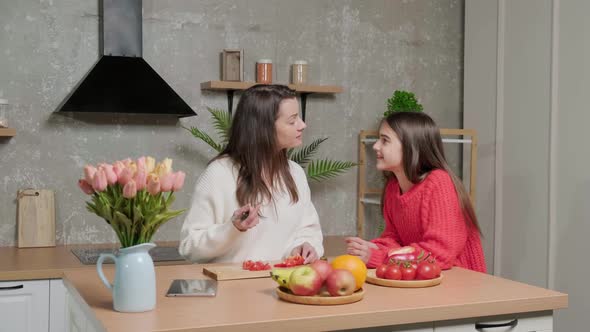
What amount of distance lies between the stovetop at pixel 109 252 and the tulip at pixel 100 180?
1610mm

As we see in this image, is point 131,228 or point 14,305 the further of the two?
point 14,305

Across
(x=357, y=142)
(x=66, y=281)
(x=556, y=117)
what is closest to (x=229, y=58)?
(x=357, y=142)

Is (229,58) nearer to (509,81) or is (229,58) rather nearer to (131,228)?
(509,81)

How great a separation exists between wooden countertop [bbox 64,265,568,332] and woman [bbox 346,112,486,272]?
0.30m

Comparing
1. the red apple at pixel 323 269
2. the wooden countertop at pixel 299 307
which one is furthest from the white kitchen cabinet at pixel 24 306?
the red apple at pixel 323 269

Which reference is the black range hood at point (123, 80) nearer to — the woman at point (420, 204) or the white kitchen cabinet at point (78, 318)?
the woman at point (420, 204)

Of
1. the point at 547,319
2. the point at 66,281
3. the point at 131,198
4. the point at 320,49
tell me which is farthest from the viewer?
the point at 320,49

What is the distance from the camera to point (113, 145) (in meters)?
3.87

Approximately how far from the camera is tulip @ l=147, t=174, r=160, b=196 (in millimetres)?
1688

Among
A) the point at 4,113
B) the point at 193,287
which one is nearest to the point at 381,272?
the point at 193,287

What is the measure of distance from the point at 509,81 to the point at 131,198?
290 cm

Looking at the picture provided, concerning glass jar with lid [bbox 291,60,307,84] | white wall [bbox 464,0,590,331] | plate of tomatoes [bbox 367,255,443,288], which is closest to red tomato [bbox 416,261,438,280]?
plate of tomatoes [bbox 367,255,443,288]

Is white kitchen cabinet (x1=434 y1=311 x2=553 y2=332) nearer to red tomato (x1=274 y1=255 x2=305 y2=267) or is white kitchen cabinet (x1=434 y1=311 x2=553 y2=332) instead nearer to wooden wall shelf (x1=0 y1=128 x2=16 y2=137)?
red tomato (x1=274 y1=255 x2=305 y2=267)

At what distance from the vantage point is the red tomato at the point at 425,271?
2.03 meters
